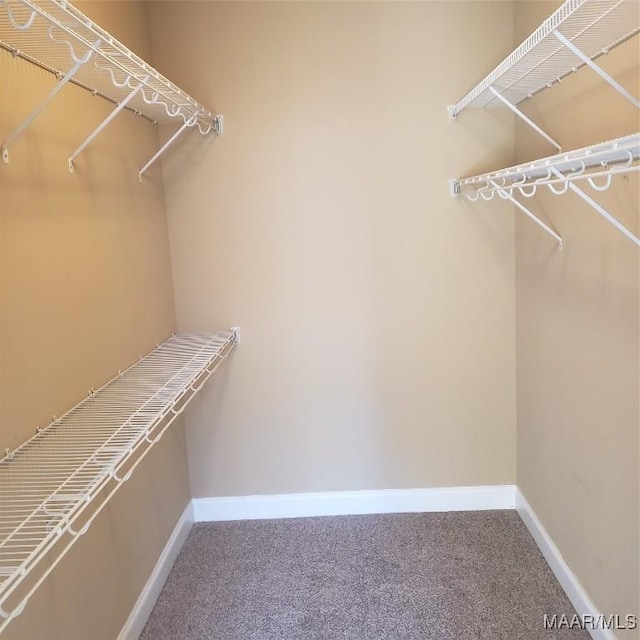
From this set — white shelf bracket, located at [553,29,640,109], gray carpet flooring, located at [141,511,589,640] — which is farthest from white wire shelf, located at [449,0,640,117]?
gray carpet flooring, located at [141,511,589,640]

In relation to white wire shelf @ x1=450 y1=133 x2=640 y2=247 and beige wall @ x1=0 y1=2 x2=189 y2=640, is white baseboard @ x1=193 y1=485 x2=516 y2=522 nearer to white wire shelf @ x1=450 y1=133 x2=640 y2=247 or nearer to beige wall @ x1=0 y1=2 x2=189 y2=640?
beige wall @ x1=0 y1=2 x2=189 y2=640

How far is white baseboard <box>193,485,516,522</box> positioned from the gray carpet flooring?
4 cm

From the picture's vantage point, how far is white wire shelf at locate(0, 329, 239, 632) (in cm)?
93

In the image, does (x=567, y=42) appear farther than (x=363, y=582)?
No

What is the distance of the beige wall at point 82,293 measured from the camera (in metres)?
1.26

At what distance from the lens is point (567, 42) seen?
1.20 meters

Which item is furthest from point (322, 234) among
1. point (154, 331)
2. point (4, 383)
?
point (4, 383)

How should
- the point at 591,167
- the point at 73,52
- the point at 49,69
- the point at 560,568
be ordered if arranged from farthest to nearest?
the point at 560,568 → the point at 591,167 → the point at 49,69 → the point at 73,52

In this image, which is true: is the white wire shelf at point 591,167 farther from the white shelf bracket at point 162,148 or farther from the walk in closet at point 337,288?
the white shelf bracket at point 162,148

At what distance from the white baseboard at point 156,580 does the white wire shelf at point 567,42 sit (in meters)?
1.97

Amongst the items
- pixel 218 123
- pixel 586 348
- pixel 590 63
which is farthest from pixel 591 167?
pixel 218 123

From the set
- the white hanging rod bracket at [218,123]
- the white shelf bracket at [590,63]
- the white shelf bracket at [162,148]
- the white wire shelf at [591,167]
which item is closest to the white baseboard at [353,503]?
the white wire shelf at [591,167]

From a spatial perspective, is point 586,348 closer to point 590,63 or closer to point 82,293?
point 590,63

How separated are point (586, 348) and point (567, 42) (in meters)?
0.90
